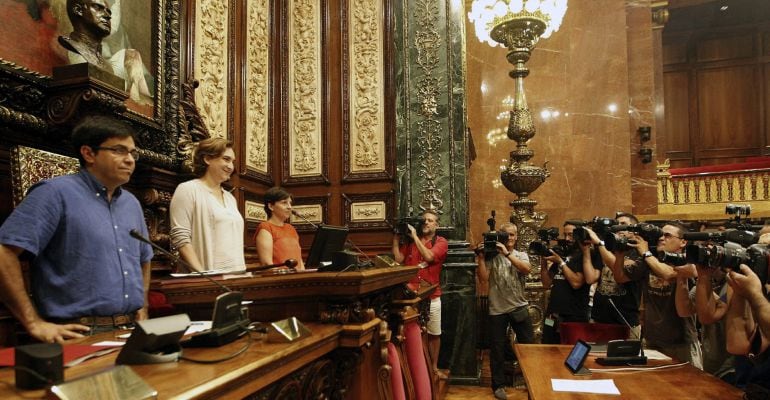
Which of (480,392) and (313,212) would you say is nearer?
(480,392)

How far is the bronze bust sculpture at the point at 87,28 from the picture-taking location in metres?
2.62

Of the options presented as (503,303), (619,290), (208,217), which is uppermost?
(208,217)

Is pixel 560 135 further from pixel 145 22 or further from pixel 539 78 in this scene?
pixel 145 22

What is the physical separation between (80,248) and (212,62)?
276 cm

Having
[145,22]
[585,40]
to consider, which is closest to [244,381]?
[145,22]

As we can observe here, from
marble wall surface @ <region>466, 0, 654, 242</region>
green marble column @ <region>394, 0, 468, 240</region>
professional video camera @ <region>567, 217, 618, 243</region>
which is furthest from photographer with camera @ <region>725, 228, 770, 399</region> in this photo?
marble wall surface @ <region>466, 0, 654, 242</region>

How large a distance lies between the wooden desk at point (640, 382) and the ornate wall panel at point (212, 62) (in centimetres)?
309

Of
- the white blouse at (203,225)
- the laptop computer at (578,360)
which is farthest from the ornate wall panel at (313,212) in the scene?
the laptop computer at (578,360)

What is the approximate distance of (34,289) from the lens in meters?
1.78

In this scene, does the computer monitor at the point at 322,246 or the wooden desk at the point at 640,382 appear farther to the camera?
the computer monitor at the point at 322,246

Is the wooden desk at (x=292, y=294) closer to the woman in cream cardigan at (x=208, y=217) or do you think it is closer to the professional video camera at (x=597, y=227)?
the woman in cream cardigan at (x=208, y=217)

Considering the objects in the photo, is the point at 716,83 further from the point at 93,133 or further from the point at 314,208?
the point at 93,133

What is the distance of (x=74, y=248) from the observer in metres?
1.83

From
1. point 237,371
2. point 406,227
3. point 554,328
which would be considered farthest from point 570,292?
point 237,371
